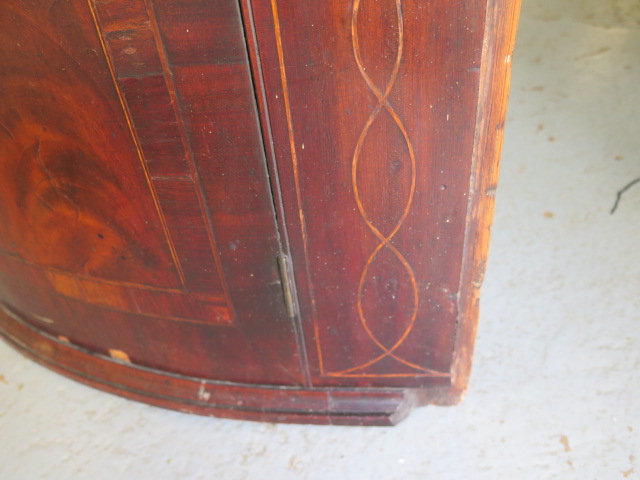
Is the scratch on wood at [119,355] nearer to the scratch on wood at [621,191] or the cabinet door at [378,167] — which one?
the cabinet door at [378,167]

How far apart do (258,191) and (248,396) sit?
53cm

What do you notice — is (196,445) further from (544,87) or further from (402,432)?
(544,87)

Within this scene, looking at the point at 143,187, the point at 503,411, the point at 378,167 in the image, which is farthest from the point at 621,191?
the point at 143,187

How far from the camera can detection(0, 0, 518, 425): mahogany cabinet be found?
90cm

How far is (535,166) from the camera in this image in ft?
6.73

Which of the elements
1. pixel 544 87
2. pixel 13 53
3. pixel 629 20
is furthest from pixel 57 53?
pixel 629 20

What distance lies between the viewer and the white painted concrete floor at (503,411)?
126cm

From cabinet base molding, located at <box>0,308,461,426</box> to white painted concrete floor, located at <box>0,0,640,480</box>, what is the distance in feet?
0.10

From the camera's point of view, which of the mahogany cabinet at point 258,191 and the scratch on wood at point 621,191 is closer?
the mahogany cabinet at point 258,191

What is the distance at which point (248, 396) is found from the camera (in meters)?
1.36

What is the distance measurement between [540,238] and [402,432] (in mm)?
770

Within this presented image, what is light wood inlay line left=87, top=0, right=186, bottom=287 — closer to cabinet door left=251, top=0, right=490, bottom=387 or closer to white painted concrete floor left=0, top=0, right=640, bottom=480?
cabinet door left=251, top=0, right=490, bottom=387

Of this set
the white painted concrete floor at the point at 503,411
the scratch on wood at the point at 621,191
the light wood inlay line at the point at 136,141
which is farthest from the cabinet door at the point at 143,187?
the scratch on wood at the point at 621,191

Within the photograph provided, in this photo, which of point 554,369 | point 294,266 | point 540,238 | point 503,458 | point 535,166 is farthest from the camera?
point 535,166
